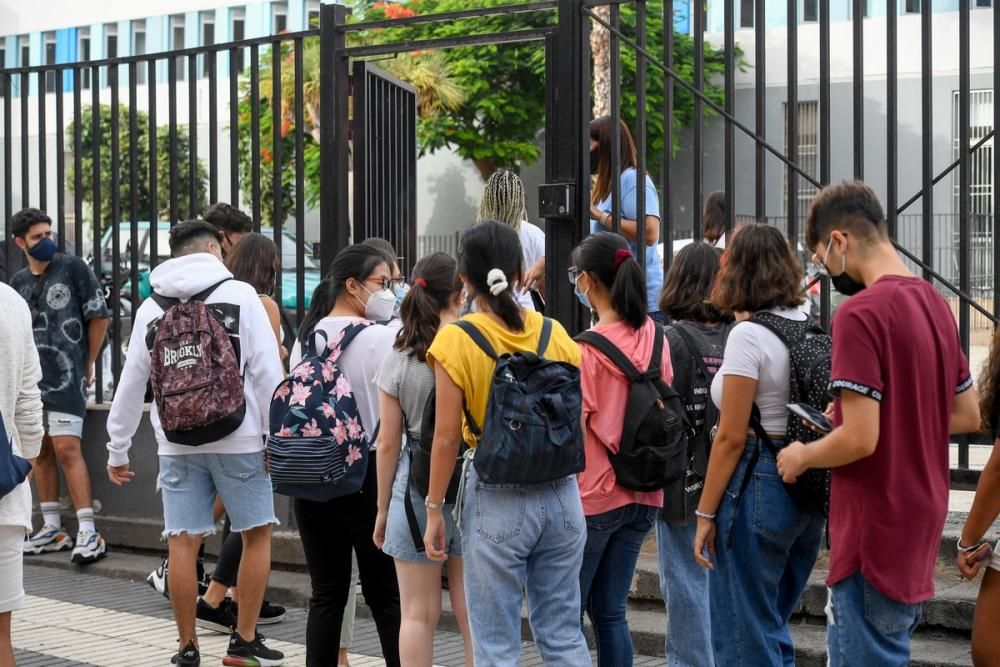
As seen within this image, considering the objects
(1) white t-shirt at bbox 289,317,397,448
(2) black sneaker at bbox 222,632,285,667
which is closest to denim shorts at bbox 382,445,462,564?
(1) white t-shirt at bbox 289,317,397,448

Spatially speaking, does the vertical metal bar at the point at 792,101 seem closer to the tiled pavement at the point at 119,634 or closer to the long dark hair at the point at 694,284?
the long dark hair at the point at 694,284

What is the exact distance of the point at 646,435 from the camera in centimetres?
472

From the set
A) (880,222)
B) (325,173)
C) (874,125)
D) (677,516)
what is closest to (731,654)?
(677,516)

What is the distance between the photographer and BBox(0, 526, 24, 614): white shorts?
4926mm

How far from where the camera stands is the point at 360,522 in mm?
5328

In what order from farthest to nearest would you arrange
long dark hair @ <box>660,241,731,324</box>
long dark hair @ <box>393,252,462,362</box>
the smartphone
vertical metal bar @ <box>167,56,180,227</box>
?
1. vertical metal bar @ <box>167,56,180,227</box>
2. long dark hair @ <box>660,241,731,324</box>
3. long dark hair @ <box>393,252,462,362</box>
4. the smartphone

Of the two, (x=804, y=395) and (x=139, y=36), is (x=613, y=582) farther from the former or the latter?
(x=139, y=36)

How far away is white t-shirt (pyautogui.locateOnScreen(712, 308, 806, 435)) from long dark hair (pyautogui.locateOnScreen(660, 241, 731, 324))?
747mm

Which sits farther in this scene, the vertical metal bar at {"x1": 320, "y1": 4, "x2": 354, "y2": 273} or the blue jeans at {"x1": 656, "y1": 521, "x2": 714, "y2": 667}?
the vertical metal bar at {"x1": 320, "y1": 4, "x2": 354, "y2": 273}

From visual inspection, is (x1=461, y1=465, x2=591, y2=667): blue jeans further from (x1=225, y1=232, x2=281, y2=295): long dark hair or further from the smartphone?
(x1=225, y1=232, x2=281, y2=295): long dark hair

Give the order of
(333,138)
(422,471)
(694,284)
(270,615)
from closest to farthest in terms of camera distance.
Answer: (422,471), (694,284), (270,615), (333,138)

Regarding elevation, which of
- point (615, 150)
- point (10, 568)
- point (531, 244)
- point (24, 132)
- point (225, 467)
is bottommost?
point (10, 568)

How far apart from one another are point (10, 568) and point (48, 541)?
3.66 meters

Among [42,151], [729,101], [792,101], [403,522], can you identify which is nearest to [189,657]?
[403,522]
